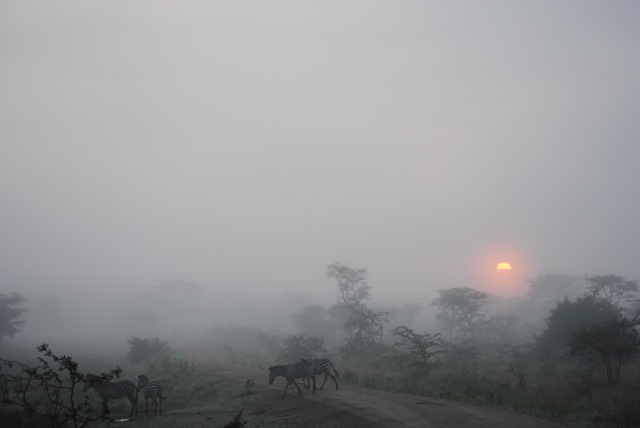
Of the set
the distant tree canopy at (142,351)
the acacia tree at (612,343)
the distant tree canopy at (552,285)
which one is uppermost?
the distant tree canopy at (552,285)

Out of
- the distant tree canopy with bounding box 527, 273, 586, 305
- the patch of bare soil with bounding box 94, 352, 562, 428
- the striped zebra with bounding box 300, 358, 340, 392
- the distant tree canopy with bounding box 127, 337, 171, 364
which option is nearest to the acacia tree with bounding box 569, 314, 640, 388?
the patch of bare soil with bounding box 94, 352, 562, 428

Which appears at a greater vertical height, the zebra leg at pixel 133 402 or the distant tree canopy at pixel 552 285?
the distant tree canopy at pixel 552 285

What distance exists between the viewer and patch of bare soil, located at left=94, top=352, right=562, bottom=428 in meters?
12.3

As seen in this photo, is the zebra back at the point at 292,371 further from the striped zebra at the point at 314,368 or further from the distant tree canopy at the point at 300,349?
the distant tree canopy at the point at 300,349

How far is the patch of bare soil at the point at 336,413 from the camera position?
12281 millimetres

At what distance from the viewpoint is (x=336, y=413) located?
13.3 meters

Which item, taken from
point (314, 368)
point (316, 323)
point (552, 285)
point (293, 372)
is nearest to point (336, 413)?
point (314, 368)

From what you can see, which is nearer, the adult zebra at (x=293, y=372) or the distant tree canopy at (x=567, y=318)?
the adult zebra at (x=293, y=372)

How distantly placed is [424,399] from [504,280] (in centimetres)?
17144

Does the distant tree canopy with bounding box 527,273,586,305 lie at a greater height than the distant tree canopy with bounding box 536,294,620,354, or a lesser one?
greater

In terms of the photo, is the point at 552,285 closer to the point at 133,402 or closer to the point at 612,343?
the point at 612,343

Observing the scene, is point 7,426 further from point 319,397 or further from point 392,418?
point 392,418

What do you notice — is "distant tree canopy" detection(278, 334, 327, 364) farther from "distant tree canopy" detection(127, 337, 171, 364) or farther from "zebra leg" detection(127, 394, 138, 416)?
"zebra leg" detection(127, 394, 138, 416)

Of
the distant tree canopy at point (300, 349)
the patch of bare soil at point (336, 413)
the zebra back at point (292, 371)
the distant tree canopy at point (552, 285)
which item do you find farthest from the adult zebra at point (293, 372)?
the distant tree canopy at point (552, 285)
